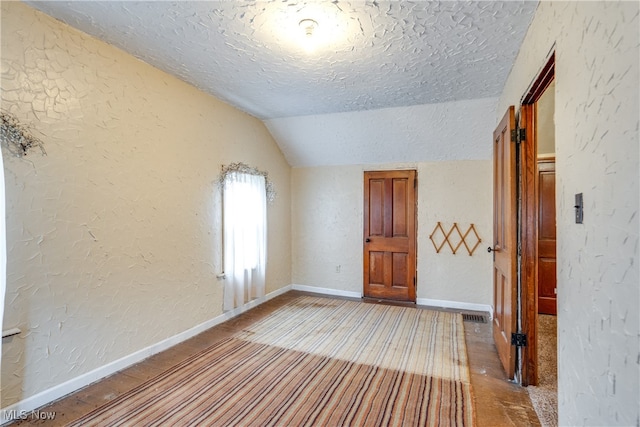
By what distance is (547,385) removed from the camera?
7.38 feet

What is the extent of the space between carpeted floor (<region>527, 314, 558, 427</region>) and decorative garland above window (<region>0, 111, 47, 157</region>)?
349 centimetres

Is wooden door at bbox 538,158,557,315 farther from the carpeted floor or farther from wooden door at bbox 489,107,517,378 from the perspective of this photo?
wooden door at bbox 489,107,517,378

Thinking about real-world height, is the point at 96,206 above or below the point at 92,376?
above

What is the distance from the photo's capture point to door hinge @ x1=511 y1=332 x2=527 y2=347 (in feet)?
7.38

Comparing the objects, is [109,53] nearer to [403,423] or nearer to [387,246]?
[403,423]

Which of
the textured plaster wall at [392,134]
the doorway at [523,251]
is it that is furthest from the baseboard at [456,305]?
the textured plaster wall at [392,134]

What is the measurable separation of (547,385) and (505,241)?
1057 mm

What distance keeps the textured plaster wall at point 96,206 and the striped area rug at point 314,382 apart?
19.8 inches

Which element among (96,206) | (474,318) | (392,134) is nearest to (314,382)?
(96,206)

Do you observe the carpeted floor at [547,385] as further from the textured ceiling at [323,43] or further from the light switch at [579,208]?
the textured ceiling at [323,43]

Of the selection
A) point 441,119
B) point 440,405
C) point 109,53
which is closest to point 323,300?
point 440,405

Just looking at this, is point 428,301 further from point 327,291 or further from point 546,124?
point 546,124

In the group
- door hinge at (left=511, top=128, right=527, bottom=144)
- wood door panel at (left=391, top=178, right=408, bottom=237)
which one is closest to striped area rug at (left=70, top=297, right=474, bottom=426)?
wood door panel at (left=391, top=178, right=408, bottom=237)

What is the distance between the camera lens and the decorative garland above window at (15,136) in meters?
1.77
